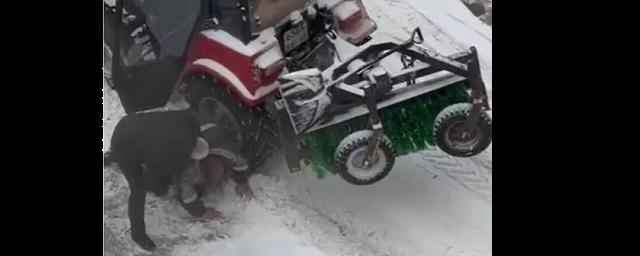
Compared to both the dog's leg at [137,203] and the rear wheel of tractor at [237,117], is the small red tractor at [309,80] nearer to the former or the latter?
the rear wheel of tractor at [237,117]

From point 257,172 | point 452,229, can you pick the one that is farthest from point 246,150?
point 452,229

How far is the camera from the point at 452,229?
2.44 meters

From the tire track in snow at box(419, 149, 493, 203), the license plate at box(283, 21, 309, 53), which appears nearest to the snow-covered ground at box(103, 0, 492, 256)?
the tire track in snow at box(419, 149, 493, 203)

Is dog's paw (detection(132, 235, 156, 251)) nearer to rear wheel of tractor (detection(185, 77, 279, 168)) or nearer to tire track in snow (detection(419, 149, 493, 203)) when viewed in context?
rear wheel of tractor (detection(185, 77, 279, 168))

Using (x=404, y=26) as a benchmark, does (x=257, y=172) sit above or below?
below

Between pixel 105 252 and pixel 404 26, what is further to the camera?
pixel 105 252

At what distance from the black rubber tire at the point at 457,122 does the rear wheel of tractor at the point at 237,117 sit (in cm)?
27

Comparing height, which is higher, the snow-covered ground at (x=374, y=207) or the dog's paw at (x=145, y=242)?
the snow-covered ground at (x=374, y=207)

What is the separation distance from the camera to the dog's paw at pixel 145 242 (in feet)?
8.30

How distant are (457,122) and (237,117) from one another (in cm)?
36

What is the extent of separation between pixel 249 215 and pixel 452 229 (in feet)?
1.12

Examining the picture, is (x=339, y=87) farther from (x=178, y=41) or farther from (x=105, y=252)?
(x=105, y=252)

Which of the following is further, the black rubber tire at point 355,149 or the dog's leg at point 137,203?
the dog's leg at point 137,203

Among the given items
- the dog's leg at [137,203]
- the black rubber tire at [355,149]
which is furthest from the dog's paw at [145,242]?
the black rubber tire at [355,149]
